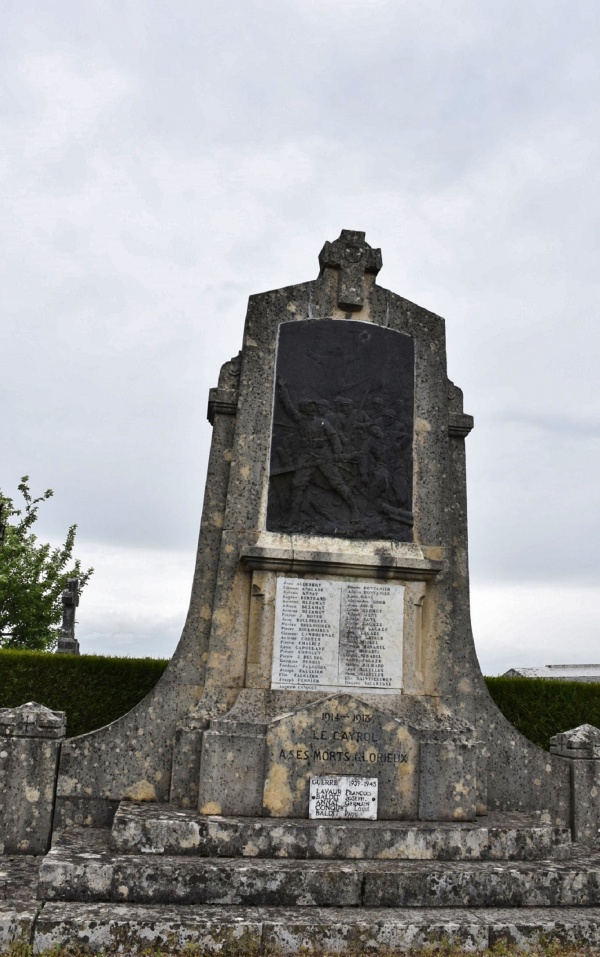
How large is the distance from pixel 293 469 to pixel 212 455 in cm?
76

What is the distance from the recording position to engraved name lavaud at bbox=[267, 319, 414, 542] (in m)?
6.91

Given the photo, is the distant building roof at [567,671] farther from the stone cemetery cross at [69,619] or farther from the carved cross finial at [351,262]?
the carved cross finial at [351,262]

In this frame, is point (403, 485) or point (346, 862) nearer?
point (346, 862)

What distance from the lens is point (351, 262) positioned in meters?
7.67

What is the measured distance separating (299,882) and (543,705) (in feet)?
18.9

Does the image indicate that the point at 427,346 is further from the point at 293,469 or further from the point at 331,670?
the point at 331,670

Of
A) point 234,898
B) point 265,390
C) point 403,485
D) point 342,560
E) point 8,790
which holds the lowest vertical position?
point 234,898

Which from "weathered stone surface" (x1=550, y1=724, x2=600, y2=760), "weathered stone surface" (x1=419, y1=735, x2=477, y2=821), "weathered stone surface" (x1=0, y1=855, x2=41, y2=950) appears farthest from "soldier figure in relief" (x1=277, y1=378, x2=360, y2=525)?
"weathered stone surface" (x1=0, y1=855, x2=41, y2=950)

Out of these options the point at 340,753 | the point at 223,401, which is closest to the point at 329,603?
the point at 340,753

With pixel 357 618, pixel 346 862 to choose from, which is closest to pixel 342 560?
pixel 357 618

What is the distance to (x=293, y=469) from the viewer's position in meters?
6.94

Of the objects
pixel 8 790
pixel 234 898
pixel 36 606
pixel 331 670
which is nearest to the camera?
pixel 234 898

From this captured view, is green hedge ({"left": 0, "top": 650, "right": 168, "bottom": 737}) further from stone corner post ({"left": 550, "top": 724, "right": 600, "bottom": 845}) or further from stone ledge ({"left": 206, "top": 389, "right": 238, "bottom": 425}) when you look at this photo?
stone corner post ({"left": 550, "top": 724, "right": 600, "bottom": 845})

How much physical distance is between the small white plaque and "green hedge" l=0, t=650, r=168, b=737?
4333mm
